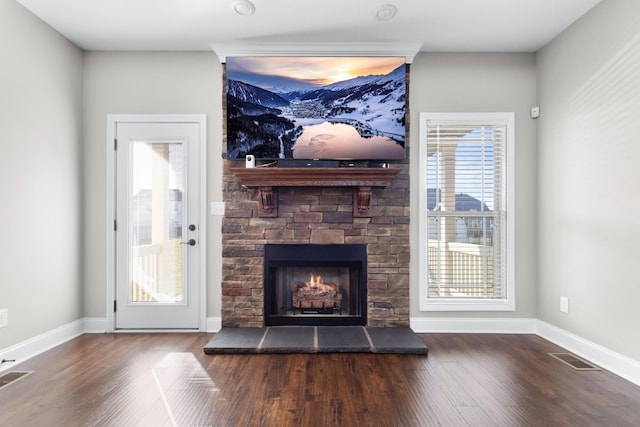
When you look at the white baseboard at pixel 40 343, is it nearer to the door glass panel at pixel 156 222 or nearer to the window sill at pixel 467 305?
the door glass panel at pixel 156 222

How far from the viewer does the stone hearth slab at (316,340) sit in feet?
9.88

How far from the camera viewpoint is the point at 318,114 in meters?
3.54

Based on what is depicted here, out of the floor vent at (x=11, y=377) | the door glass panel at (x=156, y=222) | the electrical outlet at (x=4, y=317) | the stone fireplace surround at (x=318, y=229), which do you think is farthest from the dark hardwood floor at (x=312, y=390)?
the stone fireplace surround at (x=318, y=229)

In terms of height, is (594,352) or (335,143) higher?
(335,143)

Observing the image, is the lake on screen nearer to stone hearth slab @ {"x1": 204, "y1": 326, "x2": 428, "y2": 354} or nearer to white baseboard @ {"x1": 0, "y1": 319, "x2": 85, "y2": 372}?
stone hearth slab @ {"x1": 204, "y1": 326, "x2": 428, "y2": 354}

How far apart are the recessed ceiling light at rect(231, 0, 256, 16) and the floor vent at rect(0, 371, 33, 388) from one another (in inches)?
122

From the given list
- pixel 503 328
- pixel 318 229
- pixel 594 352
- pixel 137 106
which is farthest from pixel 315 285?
pixel 137 106

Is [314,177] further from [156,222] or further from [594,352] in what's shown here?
[594,352]

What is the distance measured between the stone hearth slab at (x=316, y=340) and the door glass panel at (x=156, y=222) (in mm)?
790

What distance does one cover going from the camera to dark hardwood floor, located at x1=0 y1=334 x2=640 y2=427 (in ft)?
6.72

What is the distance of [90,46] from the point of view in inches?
141

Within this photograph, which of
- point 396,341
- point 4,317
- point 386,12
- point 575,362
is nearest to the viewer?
point 4,317

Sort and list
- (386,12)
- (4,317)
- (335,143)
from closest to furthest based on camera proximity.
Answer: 1. (4,317)
2. (386,12)
3. (335,143)

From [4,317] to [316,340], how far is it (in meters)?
2.36
